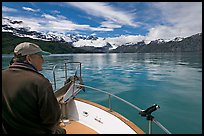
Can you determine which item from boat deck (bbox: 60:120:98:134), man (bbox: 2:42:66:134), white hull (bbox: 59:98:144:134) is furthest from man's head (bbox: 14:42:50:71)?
boat deck (bbox: 60:120:98:134)

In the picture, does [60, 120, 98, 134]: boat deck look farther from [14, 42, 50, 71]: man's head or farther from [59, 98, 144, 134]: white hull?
[14, 42, 50, 71]: man's head

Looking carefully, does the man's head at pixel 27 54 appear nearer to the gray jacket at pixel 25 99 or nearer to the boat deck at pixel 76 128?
the gray jacket at pixel 25 99

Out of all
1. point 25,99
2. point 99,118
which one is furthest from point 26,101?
point 99,118

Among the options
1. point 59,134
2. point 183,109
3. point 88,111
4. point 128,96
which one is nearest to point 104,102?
point 128,96

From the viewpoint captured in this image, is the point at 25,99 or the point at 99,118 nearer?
the point at 25,99

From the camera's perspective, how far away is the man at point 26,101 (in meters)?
1.63

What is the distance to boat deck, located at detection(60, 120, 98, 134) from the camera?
14.0 ft

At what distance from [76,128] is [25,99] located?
10.1 feet

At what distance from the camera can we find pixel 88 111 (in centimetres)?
496

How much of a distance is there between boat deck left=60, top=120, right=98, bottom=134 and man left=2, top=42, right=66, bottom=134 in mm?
2572

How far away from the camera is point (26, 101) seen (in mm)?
1642

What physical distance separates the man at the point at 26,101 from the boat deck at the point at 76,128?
2.57m

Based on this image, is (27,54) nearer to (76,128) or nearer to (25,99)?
(25,99)

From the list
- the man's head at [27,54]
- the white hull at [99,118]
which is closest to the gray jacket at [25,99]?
the man's head at [27,54]
